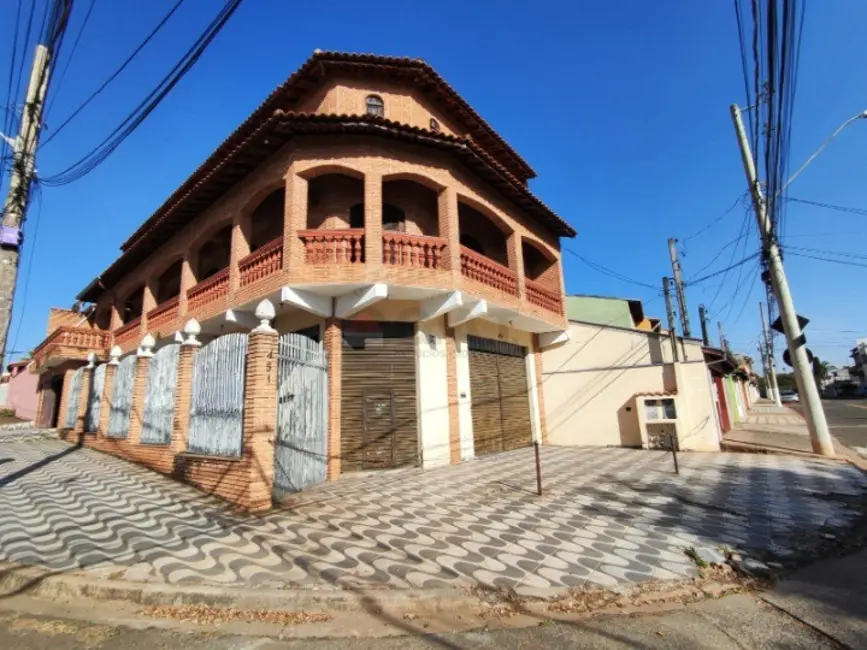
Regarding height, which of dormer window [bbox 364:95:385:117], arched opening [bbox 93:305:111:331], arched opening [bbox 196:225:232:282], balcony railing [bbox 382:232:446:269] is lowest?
balcony railing [bbox 382:232:446:269]

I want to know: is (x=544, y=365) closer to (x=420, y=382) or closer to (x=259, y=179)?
(x=420, y=382)

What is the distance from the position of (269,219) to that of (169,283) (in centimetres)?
742

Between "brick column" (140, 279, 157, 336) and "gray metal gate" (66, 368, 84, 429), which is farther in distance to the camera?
"brick column" (140, 279, 157, 336)

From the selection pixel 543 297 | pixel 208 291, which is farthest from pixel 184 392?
pixel 543 297

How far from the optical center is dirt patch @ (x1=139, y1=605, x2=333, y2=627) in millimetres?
3102

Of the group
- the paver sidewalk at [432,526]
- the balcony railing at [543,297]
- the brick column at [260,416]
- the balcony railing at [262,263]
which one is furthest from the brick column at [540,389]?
the brick column at [260,416]

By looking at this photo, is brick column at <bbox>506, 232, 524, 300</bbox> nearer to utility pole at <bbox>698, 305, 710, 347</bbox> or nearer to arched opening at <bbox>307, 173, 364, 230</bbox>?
arched opening at <bbox>307, 173, 364, 230</bbox>

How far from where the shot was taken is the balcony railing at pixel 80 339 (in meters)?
16.7

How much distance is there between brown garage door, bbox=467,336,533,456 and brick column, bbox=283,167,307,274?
491 cm

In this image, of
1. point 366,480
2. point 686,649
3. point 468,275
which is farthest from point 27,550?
point 468,275

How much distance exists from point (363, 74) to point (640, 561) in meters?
11.9

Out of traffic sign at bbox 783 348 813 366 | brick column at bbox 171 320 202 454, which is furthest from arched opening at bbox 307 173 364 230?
traffic sign at bbox 783 348 813 366

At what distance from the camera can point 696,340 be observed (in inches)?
475

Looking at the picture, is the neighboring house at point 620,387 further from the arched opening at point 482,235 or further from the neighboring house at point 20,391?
the neighboring house at point 20,391
